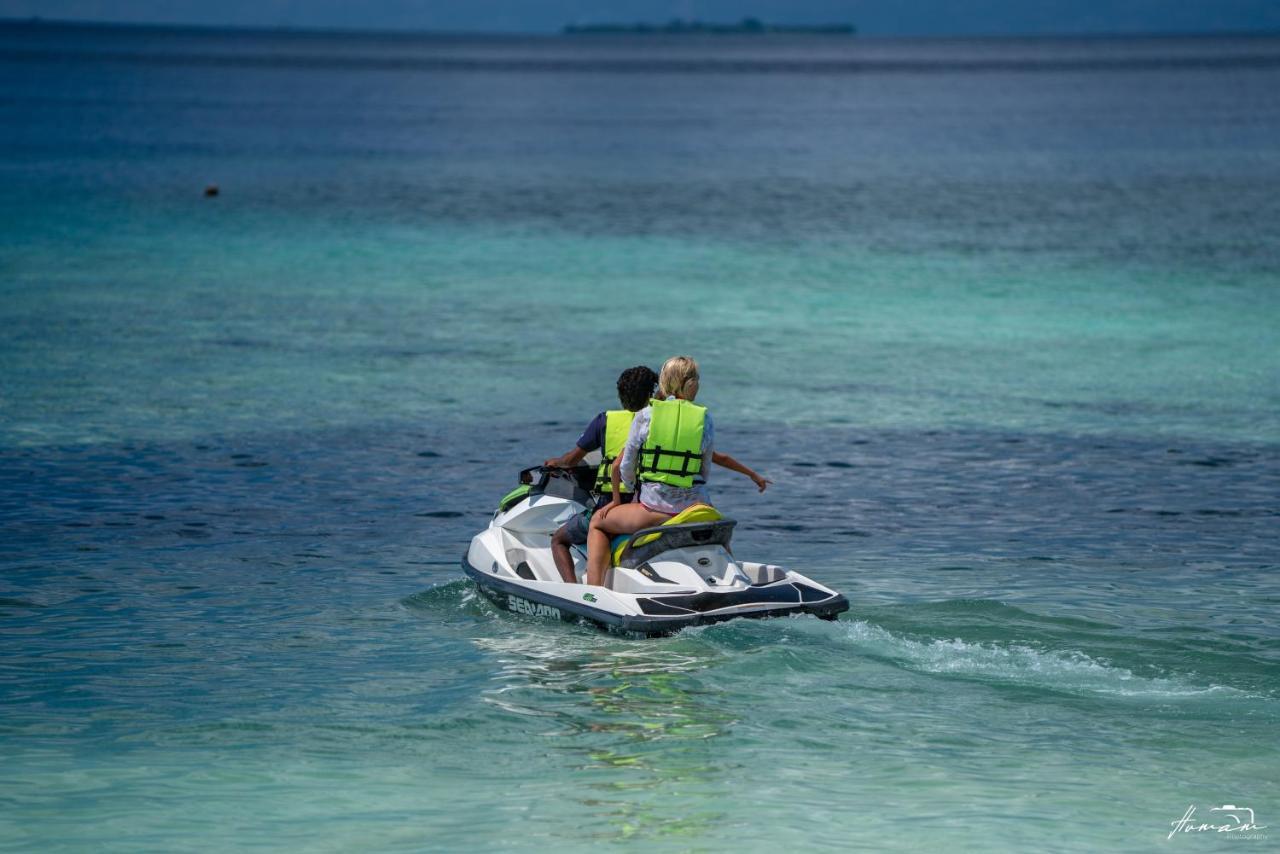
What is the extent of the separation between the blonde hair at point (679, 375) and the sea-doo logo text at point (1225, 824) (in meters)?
3.56

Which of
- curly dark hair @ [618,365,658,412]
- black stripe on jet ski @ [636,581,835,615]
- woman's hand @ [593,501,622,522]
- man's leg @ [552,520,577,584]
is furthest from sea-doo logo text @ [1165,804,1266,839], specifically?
man's leg @ [552,520,577,584]

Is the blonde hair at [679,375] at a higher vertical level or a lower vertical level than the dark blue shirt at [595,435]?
higher

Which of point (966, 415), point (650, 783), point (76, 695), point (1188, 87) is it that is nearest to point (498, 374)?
point (966, 415)

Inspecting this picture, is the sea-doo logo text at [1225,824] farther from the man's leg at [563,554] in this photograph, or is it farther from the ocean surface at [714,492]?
the man's leg at [563,554]

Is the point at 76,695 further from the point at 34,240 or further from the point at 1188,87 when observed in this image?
the point at 1188,87

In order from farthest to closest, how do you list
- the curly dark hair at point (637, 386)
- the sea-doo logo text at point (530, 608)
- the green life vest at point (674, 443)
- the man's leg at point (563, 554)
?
the man's leg at point (563, 554) < the sea-doo logo text at point (530, 608) < the curly dark hair at point (637, 386) < the green life vest at point (674, 443)

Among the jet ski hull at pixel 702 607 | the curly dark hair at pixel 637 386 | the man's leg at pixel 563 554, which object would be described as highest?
the curly dark hair at pixel 637 386

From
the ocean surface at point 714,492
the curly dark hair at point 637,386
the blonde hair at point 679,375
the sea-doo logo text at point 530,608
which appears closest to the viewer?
the ocean surface at point 714,492

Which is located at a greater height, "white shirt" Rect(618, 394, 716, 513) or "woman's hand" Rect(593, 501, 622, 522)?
"white shirt" Rect(618, 394, 716, 513)

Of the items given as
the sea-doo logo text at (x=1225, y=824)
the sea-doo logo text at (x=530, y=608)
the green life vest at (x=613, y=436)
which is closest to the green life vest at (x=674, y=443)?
the green life vest at (x=613, y=436)

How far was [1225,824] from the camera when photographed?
8.00m

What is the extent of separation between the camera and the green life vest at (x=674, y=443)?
1005 cm

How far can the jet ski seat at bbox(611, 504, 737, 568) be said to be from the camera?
1000cm

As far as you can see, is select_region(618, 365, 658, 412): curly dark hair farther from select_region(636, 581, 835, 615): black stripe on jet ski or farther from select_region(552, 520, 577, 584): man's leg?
select_region(636, 581, 835, 615): black stripe on jet ski
